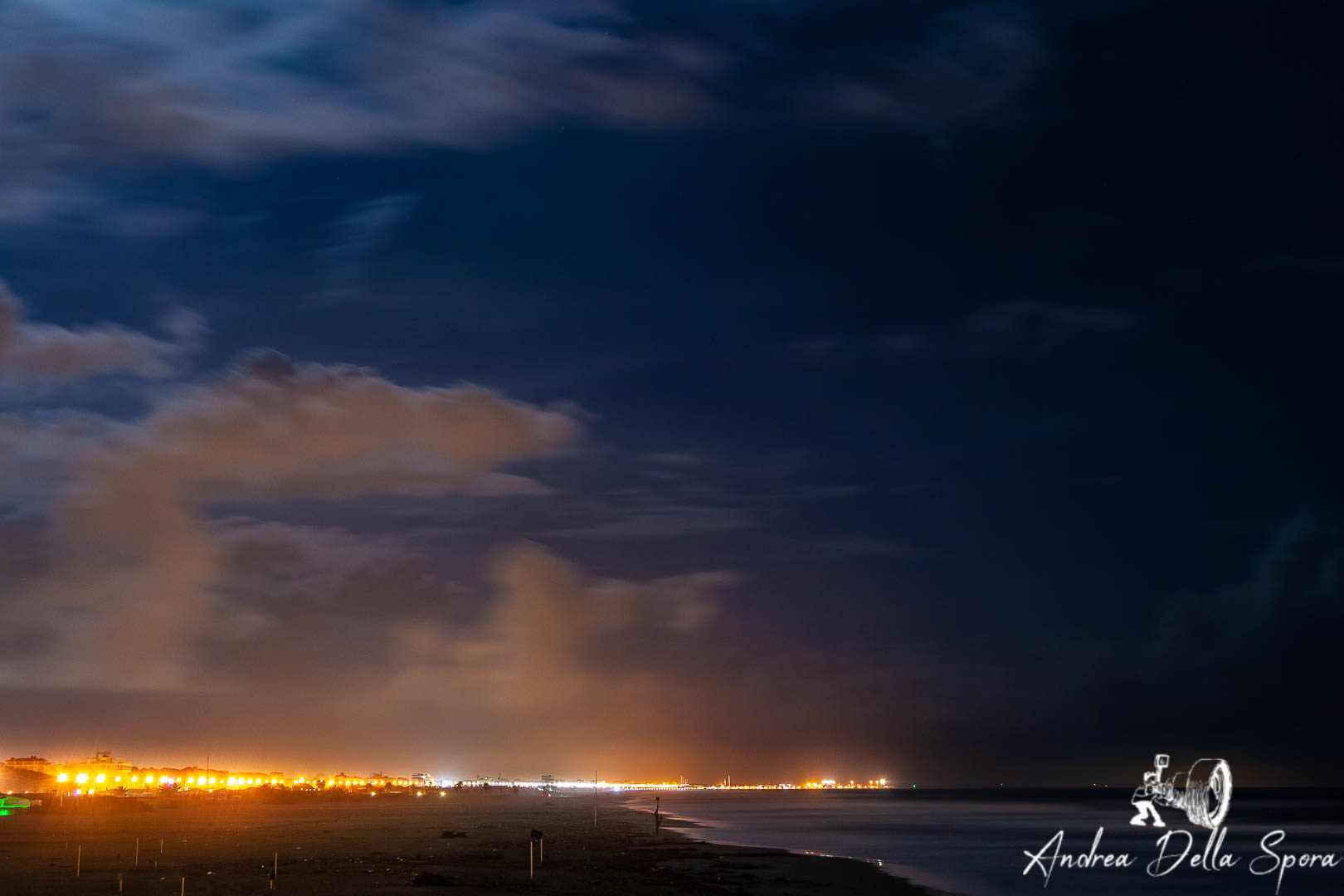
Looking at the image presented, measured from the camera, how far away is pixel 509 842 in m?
85.4

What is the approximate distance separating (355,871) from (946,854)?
6177 cm

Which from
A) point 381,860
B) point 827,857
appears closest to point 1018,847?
point 827,857

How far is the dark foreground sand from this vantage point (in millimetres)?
53562

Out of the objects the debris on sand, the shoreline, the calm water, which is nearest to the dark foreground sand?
the debris on sand

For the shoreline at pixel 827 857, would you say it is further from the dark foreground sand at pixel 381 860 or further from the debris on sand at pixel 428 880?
the debris on sand at pixel 428 880

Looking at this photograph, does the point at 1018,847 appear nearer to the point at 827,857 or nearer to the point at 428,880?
the point at 827,857

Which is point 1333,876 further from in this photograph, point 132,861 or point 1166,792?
point 132,861

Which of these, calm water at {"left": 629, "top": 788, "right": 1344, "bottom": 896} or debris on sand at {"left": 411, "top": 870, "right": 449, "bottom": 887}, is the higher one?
debris on sand at {"left": 411, "top": 870, "right": 449, "bottom": 887}

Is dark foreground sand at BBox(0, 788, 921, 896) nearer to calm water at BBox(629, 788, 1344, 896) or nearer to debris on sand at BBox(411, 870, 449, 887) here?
debris on sand at BBox(411, 870, 449, 887)

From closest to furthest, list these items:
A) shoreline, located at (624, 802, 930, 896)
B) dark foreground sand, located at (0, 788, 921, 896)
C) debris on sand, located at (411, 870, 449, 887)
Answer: debris on sand, located at (411, 870, 449, 887)
dark foreground sand, located at (0, 788, 921, 896)
shoreline, located at (624, 802, 930, 896)

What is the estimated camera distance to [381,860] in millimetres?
66125

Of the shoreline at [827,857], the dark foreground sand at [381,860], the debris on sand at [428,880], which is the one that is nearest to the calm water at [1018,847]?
the shoreline at [827,857]

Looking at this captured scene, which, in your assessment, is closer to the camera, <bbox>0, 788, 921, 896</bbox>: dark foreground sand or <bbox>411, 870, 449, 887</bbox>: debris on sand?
<bbox>411, 870, 449, 887</bbox>: debris on sand

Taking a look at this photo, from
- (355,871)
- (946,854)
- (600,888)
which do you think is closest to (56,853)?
(355,871)
